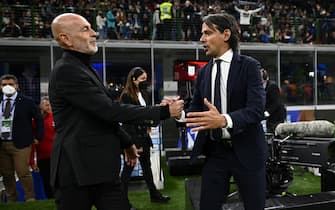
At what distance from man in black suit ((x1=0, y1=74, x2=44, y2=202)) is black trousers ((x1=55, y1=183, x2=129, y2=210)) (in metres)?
2.78

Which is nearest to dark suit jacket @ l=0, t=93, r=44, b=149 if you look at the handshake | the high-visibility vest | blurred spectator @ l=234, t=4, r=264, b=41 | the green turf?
the green turf

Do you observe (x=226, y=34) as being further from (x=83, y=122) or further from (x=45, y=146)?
(x=45, y=146)

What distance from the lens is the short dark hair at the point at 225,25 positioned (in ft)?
7.21

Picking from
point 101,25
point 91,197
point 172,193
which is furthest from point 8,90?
point 101,25

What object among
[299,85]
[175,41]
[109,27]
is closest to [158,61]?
[175,41]

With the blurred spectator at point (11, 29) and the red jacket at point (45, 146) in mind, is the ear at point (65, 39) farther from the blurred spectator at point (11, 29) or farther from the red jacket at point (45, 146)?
the blurred spectator at point (11, 29)

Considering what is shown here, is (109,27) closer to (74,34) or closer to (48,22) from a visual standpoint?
(48,22)

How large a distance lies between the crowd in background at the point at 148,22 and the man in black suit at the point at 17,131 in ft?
23.1

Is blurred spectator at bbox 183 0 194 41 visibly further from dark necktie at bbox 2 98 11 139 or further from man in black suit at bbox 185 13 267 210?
man in black suit at bbox 185 13 267 210

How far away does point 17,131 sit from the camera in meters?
4.62

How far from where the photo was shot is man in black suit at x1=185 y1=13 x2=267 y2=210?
2107 millimetres

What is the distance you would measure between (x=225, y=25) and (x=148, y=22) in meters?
10.6

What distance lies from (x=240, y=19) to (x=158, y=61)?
3309mm

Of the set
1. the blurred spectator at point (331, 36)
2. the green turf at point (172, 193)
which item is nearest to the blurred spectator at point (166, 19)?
the blurred spectator at point (331, 36)
